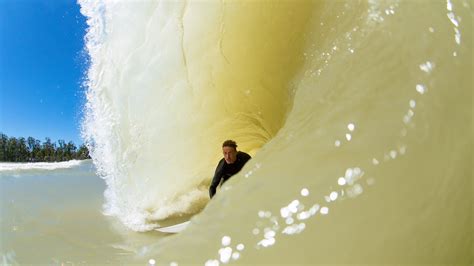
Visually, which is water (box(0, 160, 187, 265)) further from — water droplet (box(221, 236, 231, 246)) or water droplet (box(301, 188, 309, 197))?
water droplet (box(301, 188, 309, 197))

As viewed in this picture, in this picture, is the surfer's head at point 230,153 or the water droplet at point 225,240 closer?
the water droplet at point 225,240

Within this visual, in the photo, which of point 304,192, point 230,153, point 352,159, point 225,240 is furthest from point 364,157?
point 230,153

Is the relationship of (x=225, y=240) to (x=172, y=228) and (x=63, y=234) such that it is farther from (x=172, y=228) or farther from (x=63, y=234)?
(x=63, y=234)

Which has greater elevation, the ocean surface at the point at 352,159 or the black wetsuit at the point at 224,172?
the black wetsuit at the point at 224,172

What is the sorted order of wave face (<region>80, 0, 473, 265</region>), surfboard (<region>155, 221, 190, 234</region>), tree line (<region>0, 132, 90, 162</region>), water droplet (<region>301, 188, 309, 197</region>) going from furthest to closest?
tree line (<region>0, 132, 90, 162</region>)
surfboard (<region>155, 221, 190, 234</region>)
water droplet (<region>301, 188, 309, 197</region>)
wave face (<region>80, 0, 473, 265</region>)

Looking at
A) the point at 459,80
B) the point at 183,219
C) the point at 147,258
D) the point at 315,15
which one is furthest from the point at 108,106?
the point at 459,80

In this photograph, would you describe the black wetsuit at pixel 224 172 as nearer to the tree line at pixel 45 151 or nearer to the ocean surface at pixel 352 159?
the ocean surface at pixel 352 159

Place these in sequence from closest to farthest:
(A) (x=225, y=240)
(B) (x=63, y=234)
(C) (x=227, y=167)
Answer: (A) (x=225, y=240) < (C) (x=227, y=167) < (B) (x=63, y=234)

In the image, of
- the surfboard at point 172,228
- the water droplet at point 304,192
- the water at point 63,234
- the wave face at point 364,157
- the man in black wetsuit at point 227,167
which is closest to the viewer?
the wave face at point 364,157

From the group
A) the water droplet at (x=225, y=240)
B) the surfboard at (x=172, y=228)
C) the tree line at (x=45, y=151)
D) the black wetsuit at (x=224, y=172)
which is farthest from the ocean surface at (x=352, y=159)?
the tree line at (x=45, y=151)

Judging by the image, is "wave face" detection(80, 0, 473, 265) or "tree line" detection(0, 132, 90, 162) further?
"tree line" detection(0, 132, 90, 162)

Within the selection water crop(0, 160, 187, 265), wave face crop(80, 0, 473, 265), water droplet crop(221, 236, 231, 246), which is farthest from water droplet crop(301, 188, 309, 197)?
water crop(0, 160, 187, 265)

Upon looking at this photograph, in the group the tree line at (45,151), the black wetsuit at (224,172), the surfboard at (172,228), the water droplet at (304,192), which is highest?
the tree line at (45,151)

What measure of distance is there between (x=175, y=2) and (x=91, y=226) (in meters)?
2.61
